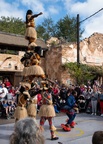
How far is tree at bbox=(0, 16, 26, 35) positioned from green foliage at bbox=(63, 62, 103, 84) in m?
19.0

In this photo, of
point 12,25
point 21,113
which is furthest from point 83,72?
point 12,25

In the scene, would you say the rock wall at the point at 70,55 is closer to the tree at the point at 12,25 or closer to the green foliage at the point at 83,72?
the green foliage at the point at 83,72

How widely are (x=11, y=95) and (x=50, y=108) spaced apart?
5841mm

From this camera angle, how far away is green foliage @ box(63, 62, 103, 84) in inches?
935

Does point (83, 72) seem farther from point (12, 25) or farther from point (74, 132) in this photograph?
point (12, 25)

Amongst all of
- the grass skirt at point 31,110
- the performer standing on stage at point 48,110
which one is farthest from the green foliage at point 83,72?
the grass skirt at point 31,110

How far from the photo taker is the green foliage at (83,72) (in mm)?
23737

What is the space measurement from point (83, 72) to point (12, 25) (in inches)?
847

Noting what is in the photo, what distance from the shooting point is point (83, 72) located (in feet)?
81.9

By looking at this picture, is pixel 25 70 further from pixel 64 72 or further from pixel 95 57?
pixel 95 57

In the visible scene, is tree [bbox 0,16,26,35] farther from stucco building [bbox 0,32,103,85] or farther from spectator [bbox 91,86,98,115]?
spectator [bbox 91,86,98,115]

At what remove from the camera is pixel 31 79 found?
25.7ft

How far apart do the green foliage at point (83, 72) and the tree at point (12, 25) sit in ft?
62.4

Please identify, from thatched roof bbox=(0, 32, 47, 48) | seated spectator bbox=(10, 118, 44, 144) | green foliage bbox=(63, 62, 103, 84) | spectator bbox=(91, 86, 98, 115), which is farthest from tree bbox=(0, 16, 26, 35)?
seated spectator bbox=(10, 118, 44, 144)
